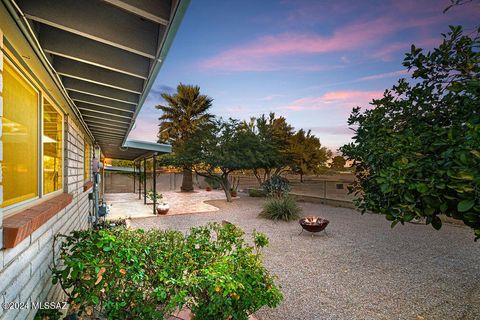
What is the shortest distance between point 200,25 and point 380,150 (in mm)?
6990

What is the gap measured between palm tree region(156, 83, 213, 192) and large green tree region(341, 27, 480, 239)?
57.7ft

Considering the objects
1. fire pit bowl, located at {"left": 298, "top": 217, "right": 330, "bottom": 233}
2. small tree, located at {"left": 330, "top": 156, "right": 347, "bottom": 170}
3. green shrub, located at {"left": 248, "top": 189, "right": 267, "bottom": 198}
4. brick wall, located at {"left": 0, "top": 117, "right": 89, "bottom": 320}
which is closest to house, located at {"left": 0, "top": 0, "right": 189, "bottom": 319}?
brick wall, located at {"left": 0, "top": 117, "right": 89, "bottom": 320}

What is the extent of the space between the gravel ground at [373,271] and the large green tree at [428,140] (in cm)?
197

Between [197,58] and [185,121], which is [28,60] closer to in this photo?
[197,58]

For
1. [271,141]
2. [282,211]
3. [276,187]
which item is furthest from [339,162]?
[271,141]

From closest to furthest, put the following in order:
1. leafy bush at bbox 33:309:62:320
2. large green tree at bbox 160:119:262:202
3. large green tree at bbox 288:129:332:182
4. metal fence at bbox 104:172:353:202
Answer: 1. leafy bush at bbox 33:309:62:320
2. large green tree at bbox 160:119:262:202
3. metal fence at bbox 104:172:353:202
4. large green tree at bbox 288:129:332:182

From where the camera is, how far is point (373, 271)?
16.3ft

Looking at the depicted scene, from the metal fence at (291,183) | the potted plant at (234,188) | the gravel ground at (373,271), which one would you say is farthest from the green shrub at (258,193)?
the gravel ground at (373,271)

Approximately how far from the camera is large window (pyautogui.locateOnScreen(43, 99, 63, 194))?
2.90 meters

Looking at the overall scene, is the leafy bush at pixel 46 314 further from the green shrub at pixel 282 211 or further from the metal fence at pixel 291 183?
the metal fence at pixel 291 183

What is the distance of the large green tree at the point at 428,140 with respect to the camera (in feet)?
4.93

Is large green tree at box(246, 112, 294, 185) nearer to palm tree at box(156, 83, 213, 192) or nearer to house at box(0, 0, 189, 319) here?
palm tree at box(156, 83, 213, 192)

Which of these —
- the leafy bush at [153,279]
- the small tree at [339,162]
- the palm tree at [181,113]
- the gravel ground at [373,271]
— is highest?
the palm tree at [181,113]

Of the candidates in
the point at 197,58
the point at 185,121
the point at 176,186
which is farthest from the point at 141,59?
the point at 176,186
